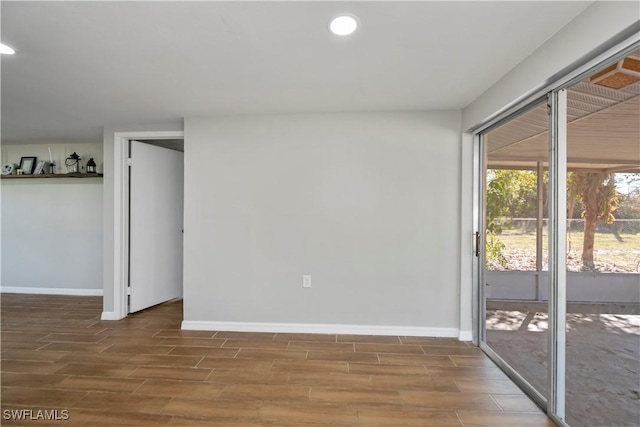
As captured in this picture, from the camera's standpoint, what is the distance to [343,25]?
63.6 inches

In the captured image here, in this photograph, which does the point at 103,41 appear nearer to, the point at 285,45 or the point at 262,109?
the point at 285,45

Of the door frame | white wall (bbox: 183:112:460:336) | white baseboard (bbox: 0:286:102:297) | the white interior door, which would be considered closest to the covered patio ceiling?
white wall (bbox: 183:112:460:336)

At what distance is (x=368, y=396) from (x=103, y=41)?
2.68 m

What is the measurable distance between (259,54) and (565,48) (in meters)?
1.67

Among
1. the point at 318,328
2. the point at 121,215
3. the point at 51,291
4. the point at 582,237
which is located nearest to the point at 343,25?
the point at 582,237

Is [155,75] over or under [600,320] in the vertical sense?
over

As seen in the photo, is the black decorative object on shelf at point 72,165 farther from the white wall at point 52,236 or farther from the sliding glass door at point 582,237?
the sliding glass door at point 582,237

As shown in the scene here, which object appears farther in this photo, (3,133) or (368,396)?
(3,133)

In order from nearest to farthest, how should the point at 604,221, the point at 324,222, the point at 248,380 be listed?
the point at 604,221
the point at 248,380
the point at 324,222

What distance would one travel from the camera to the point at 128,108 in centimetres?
296

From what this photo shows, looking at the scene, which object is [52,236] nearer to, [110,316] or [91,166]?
[91,166]

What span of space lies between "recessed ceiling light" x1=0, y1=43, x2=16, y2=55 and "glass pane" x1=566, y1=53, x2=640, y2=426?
3261mm

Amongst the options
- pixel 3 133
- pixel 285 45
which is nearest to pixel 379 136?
pixel 285 45

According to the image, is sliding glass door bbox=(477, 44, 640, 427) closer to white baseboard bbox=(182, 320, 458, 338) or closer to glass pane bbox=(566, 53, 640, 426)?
glass pane bbox=(566, 53, 640, 426)
